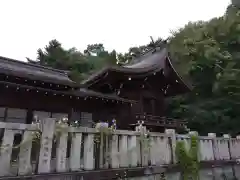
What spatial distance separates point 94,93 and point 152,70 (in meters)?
5.04

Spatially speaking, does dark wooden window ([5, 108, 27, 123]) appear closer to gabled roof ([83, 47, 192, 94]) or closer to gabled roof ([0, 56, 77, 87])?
gabled roof ([0, 56, 77, 87])

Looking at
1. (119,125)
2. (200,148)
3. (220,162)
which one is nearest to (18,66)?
(119,125)

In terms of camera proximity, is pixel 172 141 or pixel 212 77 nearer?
pixel 172 141

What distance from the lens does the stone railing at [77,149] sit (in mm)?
4168

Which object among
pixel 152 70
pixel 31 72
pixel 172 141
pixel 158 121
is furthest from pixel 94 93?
pixel 172 141

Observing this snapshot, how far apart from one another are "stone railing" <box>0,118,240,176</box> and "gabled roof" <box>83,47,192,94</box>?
686 cm

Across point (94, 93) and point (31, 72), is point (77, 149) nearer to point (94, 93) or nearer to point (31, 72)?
point (94, 93)

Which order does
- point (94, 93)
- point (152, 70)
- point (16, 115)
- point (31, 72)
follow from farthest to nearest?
1. point (152, 70)
2. point (31, 72)
3. point (94, 93)
4. point (16, 115)

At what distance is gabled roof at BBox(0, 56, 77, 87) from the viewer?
963 cm

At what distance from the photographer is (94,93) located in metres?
12.2

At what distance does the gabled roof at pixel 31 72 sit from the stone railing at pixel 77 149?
569 cm

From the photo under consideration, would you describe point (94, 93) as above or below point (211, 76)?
below

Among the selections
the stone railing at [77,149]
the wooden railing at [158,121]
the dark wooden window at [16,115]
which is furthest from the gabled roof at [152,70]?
the stone railing at [77,149]

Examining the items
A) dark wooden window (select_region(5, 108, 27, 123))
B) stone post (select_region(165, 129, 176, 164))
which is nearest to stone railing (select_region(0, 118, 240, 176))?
stone post (select_region(165, 129, 176, 164))
